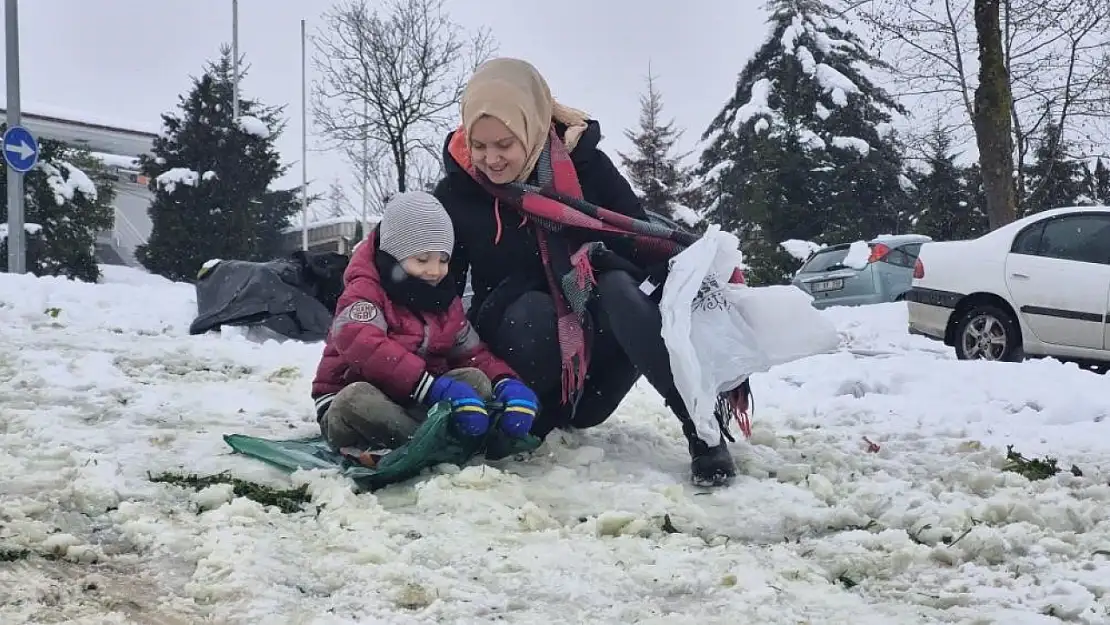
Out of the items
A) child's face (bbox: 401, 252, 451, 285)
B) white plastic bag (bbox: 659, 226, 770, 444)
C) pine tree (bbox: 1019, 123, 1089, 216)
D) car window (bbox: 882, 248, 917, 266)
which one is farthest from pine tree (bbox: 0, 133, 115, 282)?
pine tree (bbox: 1019, 123, 1089, 216)

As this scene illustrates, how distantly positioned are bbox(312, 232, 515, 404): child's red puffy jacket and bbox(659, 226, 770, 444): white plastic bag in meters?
0.65

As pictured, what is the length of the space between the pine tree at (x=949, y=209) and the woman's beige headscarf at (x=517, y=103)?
71.9ft

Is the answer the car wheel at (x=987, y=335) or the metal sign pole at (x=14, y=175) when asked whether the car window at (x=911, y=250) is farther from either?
the metal sign pole at (x=14, y=175)

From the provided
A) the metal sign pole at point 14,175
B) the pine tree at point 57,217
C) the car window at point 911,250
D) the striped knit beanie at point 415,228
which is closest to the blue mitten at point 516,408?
the striped knit beanie at point 415,228

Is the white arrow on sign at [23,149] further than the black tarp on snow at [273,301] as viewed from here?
Yes

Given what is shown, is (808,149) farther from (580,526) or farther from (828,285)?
(580,526)

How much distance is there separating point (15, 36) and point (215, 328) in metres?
7.03

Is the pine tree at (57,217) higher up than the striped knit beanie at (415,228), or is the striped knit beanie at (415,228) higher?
the pine tree at (57,217)

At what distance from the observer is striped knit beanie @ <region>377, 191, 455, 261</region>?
2971mm

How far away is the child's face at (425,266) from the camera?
2973mm

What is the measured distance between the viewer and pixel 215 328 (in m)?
7.80

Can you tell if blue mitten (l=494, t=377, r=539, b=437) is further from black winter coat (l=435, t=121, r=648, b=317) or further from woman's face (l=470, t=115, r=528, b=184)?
woman's face (l=470, t=115, r=528, b=184)

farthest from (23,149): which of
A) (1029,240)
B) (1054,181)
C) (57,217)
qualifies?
(1054,181)

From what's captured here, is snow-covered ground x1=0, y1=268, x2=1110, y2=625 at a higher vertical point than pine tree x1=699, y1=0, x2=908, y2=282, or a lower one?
lower
